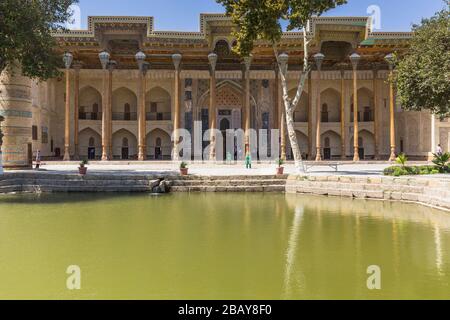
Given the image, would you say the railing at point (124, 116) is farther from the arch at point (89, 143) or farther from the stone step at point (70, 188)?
the stone step at point (70, 188)

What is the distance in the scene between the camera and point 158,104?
31078 millimetres

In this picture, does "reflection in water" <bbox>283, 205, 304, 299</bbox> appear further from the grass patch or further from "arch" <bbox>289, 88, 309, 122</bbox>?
"arch" <bbox>289, 88, 309, 122</bbox>

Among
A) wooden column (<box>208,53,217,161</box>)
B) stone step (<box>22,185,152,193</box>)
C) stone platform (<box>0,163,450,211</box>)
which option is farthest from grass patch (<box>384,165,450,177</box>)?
wooden column (<box>208,53,217,161</box>)

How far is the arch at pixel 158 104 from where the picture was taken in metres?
30.7

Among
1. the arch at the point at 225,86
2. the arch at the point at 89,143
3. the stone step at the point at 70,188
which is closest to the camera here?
the stone step at the point at 70,188

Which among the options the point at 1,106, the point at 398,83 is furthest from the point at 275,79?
the point at 1,106

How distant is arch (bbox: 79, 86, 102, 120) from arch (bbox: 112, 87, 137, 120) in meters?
1.13

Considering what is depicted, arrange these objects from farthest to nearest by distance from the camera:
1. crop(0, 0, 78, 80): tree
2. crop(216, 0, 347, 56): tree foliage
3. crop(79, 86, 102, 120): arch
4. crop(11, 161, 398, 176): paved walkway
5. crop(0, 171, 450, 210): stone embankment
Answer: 1. crop(79, 86, 102, 120): arch
2. crop(11, 161, 398, 176): paved walkway
3. crop(216, 0, 347, 56): tree foliage
4. crop(0, 171, 450, 210): stone embankment
5. crop(0, 0, 78, 80): tree

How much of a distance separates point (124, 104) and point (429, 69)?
22.6 m

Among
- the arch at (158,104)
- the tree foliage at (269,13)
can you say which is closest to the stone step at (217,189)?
the tree foliage at (269,13)

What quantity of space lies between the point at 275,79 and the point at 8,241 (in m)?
24.0

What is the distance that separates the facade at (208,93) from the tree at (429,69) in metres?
8.58

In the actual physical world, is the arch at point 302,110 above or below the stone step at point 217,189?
above

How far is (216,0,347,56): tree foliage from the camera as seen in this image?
1488 centimetres
